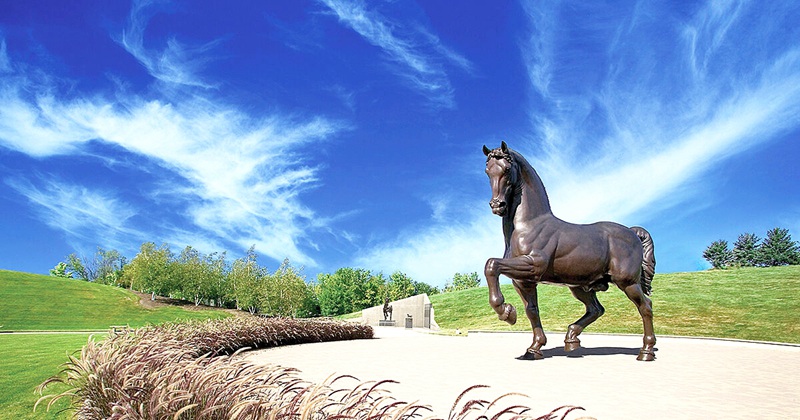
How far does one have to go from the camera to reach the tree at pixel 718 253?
2515 inches

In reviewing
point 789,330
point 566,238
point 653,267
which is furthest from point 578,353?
point 789,330

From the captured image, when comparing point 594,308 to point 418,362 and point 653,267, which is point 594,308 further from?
point 418,362

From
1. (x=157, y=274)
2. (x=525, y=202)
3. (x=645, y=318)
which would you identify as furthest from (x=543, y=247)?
(x=157, y=274)

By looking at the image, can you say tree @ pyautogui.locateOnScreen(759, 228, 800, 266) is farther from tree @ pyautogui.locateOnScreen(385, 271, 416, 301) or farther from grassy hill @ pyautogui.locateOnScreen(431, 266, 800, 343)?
tree @ pyautogui.locateOnScreen(385, 271, 416, 301)

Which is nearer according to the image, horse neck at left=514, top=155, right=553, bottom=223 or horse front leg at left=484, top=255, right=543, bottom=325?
horse front leg at left=484, top=255, right=543, bottom=325

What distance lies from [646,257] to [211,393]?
889 centimetres

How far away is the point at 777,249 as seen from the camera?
60500 millimetres

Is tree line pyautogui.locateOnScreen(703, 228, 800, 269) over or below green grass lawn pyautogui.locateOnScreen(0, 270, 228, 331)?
over

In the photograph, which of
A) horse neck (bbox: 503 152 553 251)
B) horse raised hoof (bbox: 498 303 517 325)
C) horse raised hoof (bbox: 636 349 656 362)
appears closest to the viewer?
horse raised hoof (bbox: 498 303 517 325)

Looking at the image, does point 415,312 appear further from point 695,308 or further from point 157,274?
point 157,274

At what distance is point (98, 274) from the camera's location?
85000 mm

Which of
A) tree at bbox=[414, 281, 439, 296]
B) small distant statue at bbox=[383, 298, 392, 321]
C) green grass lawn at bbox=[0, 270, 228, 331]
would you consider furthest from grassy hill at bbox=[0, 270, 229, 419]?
tree at bbox=[414, 281, 439, 296]

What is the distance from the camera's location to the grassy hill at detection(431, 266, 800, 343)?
73.2 ft

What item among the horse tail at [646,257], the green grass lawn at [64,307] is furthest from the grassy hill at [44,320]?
the horse tail at [646,257]
